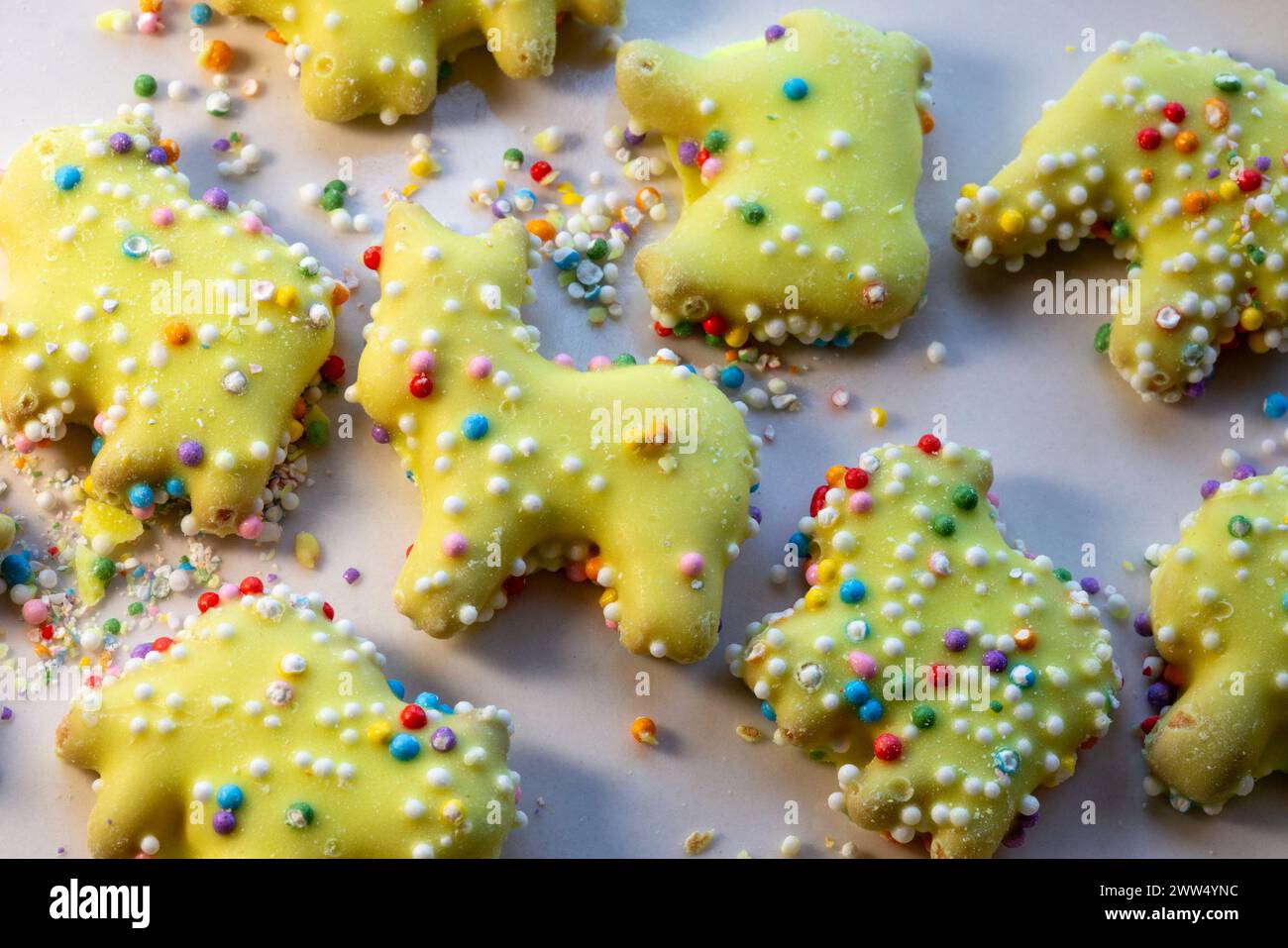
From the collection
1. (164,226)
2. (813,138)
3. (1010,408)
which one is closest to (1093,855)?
(1010,408)

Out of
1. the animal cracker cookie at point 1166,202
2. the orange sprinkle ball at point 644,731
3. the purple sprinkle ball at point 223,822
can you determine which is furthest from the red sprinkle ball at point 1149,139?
the purple sprinkle ball at point 223,822

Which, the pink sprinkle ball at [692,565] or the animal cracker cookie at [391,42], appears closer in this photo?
the pink sprinkle ball at [692,565]

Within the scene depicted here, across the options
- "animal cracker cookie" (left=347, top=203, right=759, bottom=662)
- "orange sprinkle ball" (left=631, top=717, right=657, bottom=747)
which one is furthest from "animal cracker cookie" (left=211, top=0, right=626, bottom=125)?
"orange sprinkle ball" (left=631, top=717, right=657, bottom=747)

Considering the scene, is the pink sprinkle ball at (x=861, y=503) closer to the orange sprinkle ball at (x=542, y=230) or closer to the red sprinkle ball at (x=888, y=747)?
the red sprinkle ball at (x=888, y=747)

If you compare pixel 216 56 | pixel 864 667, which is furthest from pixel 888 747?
pixel 216 56

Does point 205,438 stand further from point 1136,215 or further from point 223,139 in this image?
point 1136,215

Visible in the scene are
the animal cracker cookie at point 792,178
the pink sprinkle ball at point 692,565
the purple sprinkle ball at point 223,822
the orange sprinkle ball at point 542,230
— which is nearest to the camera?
the purple sprinkle ball at point 223,822
